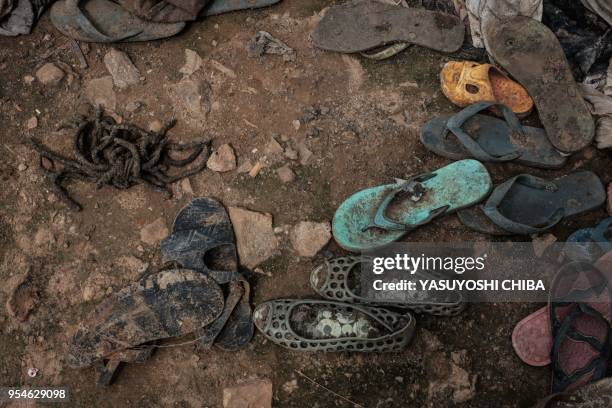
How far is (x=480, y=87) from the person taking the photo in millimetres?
3307

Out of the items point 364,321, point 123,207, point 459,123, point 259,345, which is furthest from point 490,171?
point 123,207

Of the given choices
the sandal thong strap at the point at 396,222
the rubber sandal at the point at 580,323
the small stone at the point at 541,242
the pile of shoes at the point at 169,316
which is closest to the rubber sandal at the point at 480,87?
the sandal thong strap at the point at 396,222

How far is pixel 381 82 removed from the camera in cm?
349

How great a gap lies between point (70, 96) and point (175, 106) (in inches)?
28.8

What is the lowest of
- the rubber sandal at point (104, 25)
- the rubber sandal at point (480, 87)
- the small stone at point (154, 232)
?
the small stone at point (154, 232)

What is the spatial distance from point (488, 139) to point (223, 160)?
5.58 feet

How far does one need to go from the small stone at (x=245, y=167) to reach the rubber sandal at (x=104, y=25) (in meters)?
1.04

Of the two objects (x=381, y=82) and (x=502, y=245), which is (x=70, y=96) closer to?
(x=381, y=82)

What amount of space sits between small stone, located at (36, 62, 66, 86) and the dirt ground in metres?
0.05

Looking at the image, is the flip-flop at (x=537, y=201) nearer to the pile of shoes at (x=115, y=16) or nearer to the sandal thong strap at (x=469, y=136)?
the sandal thong strap at (x=469, y=136)

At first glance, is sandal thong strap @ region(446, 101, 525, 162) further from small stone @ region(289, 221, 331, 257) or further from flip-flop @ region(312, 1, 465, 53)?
small stone @ region(289, 221, 331, 257)

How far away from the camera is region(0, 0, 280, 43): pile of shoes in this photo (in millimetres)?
3545

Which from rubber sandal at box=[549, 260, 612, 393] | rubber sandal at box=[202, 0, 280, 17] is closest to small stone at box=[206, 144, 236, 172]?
rubber sandal at box=[202, 0, 280, 17]

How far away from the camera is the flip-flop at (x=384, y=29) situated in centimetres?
347
